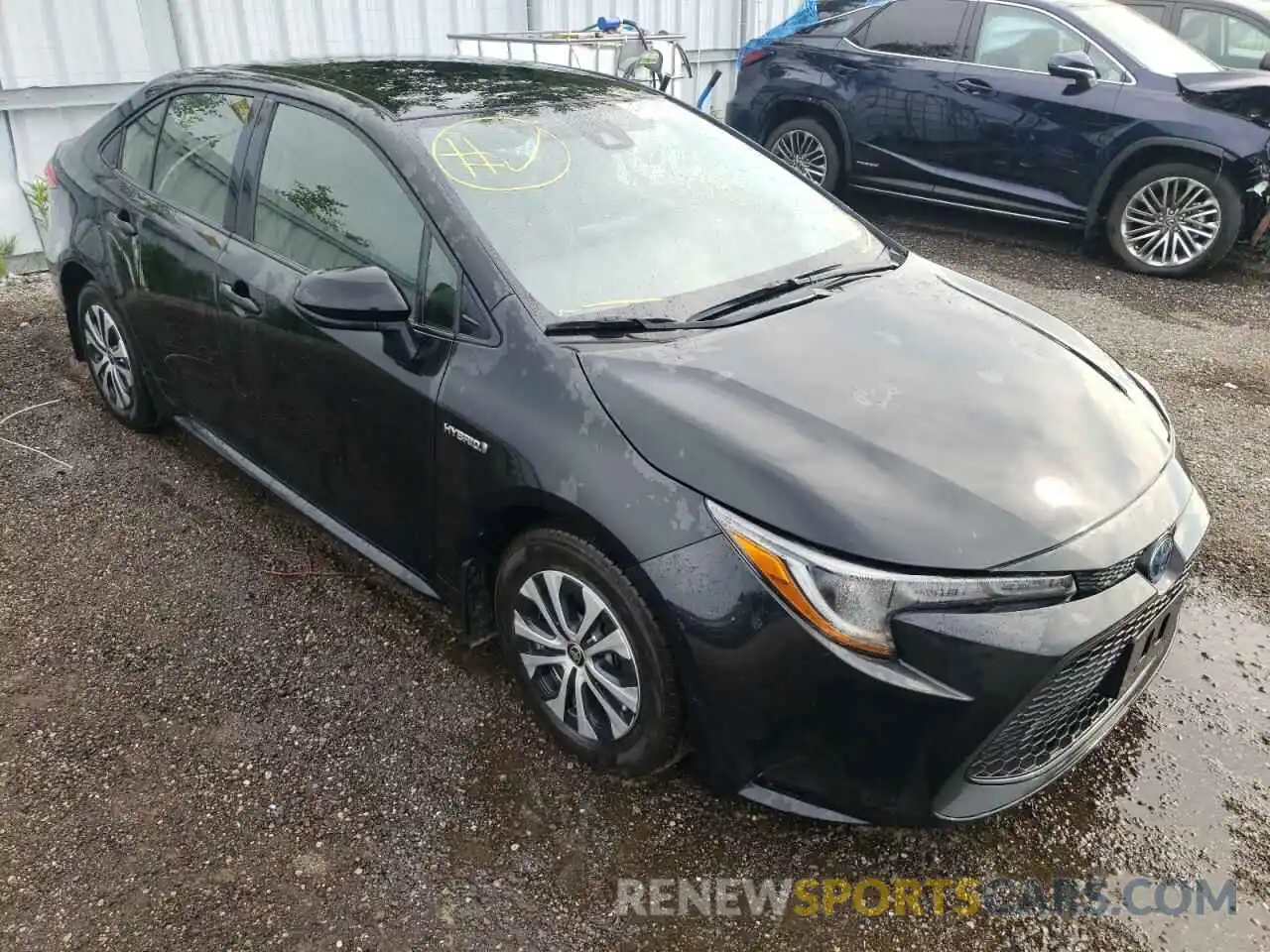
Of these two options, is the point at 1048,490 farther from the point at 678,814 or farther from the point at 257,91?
the point at 257,91

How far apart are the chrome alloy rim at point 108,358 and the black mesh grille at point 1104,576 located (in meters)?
3.64

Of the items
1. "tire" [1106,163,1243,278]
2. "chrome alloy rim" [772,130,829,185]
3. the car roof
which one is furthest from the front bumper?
"chrome alloy rim" [772,130,829,185]

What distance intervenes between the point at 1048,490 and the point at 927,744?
63cm

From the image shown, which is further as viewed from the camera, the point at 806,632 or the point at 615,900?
the point at 615,900

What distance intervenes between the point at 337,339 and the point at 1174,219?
5897 mm

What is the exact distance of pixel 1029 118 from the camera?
657 centimetres

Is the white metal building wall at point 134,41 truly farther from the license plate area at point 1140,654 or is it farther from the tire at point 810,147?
the license plate area at point 1140,654

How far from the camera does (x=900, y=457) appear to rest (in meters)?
2.10

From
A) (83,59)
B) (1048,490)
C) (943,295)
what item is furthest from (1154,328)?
(83,59)

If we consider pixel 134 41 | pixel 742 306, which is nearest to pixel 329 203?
pixel 742 306

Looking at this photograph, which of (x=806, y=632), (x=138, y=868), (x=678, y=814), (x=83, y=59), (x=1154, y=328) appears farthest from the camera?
(x=83, y=59)

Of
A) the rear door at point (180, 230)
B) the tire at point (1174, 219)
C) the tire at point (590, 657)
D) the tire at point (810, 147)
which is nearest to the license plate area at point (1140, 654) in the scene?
the tire at point (590, 657)

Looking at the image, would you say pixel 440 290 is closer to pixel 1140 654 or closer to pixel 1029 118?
pixel 1140 654

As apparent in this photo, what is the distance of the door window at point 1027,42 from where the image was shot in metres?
6.49
